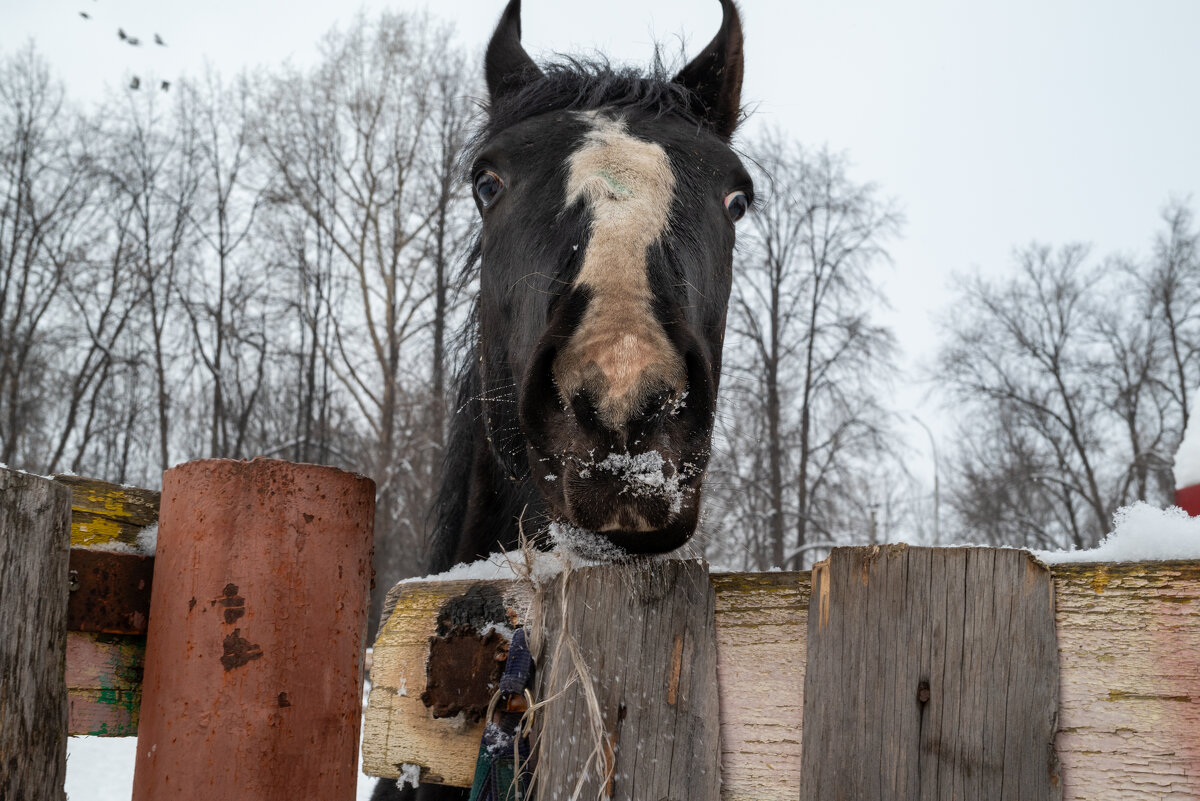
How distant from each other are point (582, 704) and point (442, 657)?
0.33 metres

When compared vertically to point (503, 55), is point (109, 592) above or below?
below

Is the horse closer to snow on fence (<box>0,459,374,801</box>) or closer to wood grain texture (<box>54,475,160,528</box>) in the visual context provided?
snow on fence (<box>0,459,374,801</box>)

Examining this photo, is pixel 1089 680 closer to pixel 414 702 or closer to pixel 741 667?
pixel 741 667

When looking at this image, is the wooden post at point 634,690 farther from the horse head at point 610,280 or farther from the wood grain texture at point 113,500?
the wood grain texture at point 113,500

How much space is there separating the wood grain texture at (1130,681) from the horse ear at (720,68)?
220 centimetres

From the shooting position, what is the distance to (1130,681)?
38.2 inches

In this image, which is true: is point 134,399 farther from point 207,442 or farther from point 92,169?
point 92,169

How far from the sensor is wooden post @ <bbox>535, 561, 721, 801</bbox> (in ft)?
4.04

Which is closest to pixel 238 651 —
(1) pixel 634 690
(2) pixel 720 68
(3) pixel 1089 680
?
(1) pixel 634 690

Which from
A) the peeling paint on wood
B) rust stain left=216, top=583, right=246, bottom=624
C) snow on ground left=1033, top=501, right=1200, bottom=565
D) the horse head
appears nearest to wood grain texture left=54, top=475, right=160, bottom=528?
rust stain left=216, top=583, right=246, bottom=624

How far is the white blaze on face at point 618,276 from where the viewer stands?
57.6 inches

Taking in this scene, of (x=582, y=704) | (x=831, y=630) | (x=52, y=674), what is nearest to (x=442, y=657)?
(x=582, y=704)

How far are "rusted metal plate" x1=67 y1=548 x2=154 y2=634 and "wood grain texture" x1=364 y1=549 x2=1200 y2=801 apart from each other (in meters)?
0.98

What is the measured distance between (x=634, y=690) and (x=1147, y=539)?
750 mm
